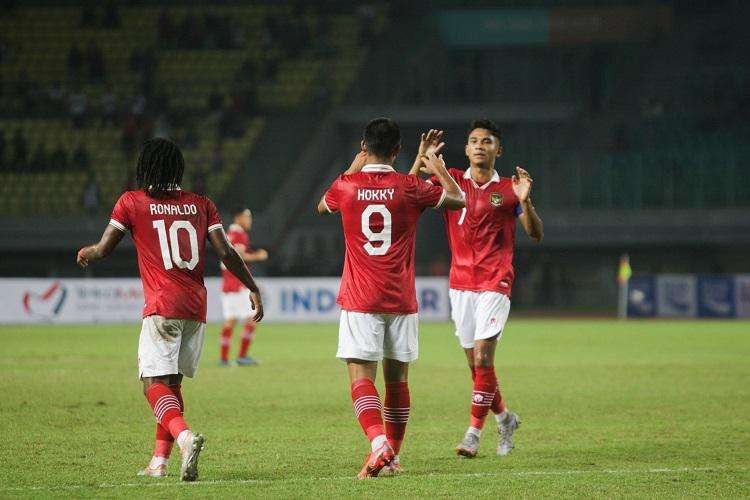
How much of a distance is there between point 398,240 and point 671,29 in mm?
40232

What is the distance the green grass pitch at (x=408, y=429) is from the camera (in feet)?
25.0

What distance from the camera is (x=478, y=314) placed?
9.53 meters

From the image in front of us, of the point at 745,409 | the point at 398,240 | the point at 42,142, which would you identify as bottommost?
the point at 745,409

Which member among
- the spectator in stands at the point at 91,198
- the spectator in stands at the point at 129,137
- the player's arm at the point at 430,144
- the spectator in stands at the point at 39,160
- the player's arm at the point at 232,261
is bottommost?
the player's arm at the point at 232,261

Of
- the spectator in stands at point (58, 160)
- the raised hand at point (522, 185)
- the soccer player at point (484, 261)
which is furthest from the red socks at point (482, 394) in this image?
the spectator in stands at point (58, 160)

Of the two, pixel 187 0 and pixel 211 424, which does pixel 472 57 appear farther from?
pixel 211 424

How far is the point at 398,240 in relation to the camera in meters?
7.87

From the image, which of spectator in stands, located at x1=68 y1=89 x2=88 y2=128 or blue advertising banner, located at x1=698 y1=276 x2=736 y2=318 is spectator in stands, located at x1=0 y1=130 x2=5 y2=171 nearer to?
spectator in stands, located at x1=68 y1=89 x2=88 y2=128

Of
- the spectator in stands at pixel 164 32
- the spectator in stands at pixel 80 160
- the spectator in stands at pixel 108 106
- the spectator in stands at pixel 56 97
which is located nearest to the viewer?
the spectator in stands at pixel 80 160

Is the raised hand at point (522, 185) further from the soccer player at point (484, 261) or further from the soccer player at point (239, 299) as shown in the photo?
the soccer player at point (239, 299)

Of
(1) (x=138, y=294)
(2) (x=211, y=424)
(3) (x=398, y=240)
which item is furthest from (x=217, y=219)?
(1) (x=138, y=294)

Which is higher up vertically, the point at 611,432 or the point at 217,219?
the point at 217,219

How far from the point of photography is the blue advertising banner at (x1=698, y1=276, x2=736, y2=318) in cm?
3691

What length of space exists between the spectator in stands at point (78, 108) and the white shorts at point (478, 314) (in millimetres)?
33618
